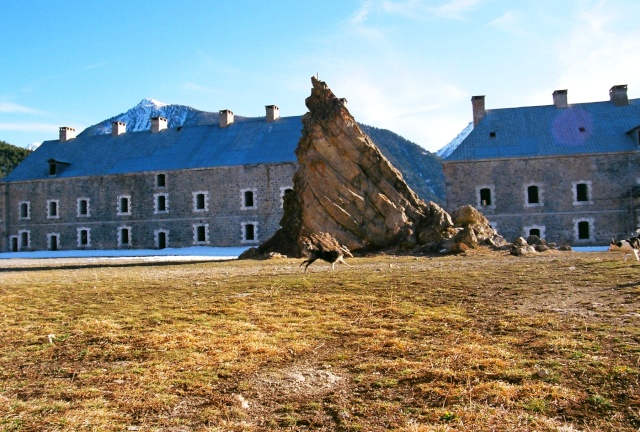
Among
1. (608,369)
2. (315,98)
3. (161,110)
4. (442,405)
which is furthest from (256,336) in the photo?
(161,110)

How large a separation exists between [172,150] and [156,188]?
335cm

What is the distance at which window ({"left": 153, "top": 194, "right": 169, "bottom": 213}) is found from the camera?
119 feet

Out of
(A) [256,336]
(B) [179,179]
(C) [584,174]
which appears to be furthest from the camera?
(B) [179,179]

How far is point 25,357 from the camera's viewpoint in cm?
531

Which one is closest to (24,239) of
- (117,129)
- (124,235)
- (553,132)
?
(124,235)

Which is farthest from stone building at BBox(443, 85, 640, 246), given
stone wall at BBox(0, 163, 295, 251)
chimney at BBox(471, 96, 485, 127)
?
stone wall at BBox(0, 163, 295, 251)

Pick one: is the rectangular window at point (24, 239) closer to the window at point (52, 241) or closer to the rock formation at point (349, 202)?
the window at point (52, 241)

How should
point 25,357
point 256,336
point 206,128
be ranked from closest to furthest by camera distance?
point 25,357 < point 256,336 < point 206,128

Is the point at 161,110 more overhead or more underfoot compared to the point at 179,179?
more overhead

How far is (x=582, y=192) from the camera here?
30.2m

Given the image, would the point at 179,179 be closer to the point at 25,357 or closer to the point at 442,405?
the point at 25,357

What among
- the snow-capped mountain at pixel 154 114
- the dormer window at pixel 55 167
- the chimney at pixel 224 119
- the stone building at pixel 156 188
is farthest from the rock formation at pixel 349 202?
the snow-capped mountain at pixel 154 114

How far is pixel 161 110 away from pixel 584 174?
16452cm

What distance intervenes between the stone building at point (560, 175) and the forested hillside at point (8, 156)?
50735mm
